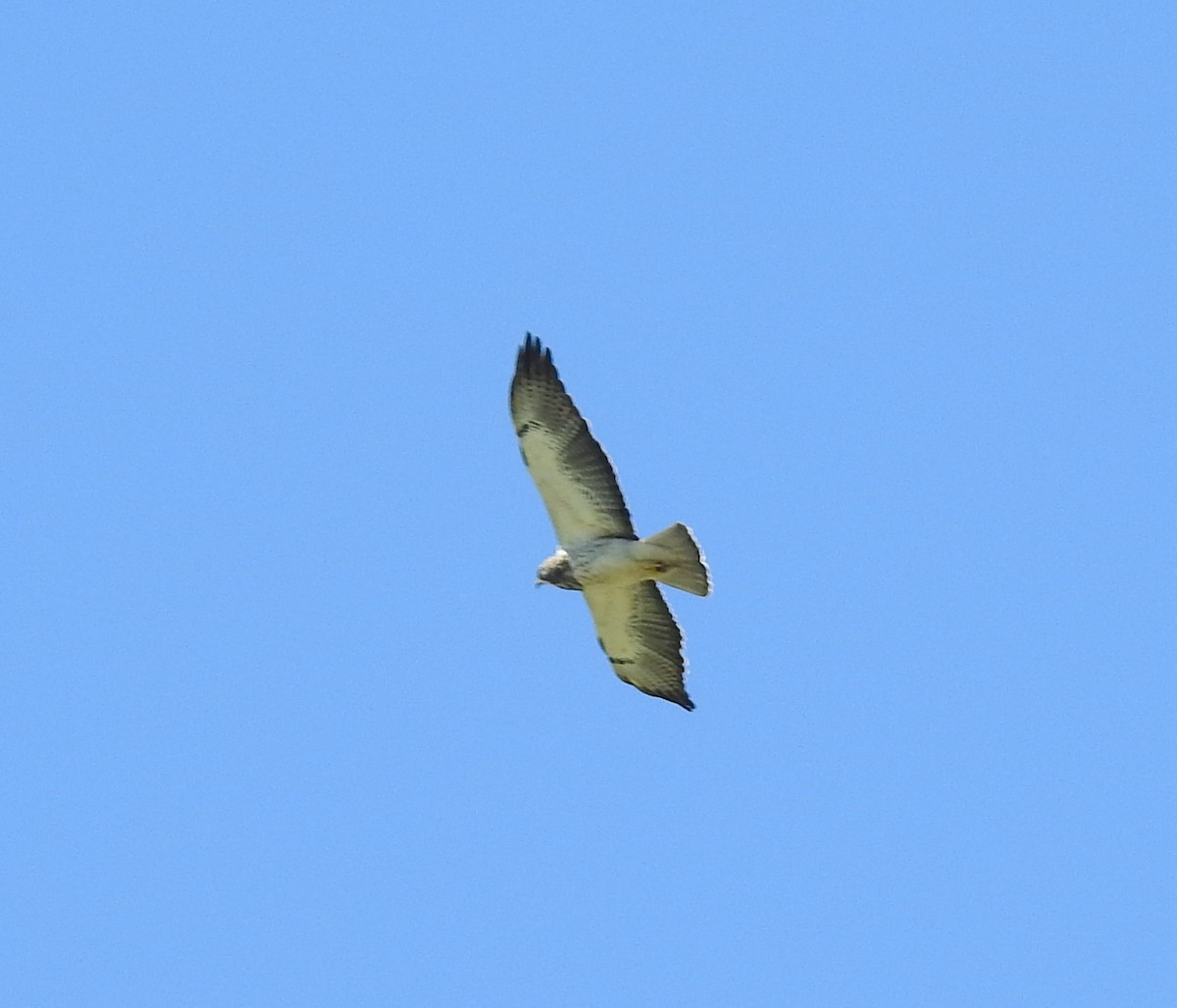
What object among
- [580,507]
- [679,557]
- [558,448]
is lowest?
[679,557]

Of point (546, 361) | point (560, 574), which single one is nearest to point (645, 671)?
point (560, 574)

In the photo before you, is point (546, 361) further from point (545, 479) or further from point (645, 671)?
point (645, 671)

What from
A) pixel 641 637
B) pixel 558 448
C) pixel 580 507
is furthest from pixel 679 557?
pixel 641 637

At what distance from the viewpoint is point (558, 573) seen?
17.8 meters

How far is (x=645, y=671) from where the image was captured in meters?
18.9

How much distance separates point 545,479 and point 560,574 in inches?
28.4

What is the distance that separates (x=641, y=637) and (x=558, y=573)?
120cm

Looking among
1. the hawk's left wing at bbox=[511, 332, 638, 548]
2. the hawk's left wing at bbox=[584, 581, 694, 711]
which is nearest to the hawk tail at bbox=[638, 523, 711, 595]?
the hawk's left wing at bbox=[511, 332, 638, 548]

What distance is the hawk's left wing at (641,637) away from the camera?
722 inches

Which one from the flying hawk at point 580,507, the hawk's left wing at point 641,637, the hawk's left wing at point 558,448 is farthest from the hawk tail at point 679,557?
the hawk's left wing at point 641,637

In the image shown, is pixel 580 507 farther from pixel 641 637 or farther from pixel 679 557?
pixel 641 637

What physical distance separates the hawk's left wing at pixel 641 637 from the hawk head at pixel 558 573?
21cm

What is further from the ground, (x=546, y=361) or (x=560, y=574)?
(x=546, y=361)

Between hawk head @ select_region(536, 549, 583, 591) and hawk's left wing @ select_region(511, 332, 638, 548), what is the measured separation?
0.37 meters
